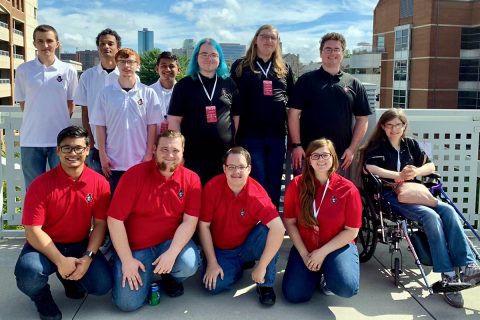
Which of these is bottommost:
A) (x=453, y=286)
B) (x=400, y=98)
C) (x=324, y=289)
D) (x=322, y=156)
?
Answer: (x=324, y=289)

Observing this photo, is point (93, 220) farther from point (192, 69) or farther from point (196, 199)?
point (192, 69)

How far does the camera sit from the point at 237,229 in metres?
3.39

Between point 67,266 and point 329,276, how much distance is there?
1.83m

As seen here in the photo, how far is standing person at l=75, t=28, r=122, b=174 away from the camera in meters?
4.00

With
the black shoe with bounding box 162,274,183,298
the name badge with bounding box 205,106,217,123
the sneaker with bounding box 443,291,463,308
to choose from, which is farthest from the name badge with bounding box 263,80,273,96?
the sneaker with bounding box 443,291,463,308

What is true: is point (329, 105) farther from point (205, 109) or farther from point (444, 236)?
point (444, 236)

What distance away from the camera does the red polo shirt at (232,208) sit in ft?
10.7

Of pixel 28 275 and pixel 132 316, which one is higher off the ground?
pixel 28 275

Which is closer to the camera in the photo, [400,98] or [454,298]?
[454,298]

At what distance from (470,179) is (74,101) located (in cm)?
404

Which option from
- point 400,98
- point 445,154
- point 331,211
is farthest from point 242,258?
point 400,98

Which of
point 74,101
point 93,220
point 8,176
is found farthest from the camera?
point 8,176

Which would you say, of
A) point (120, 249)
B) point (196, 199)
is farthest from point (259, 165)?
point (120, 249)

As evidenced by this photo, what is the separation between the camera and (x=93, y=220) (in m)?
3.38
